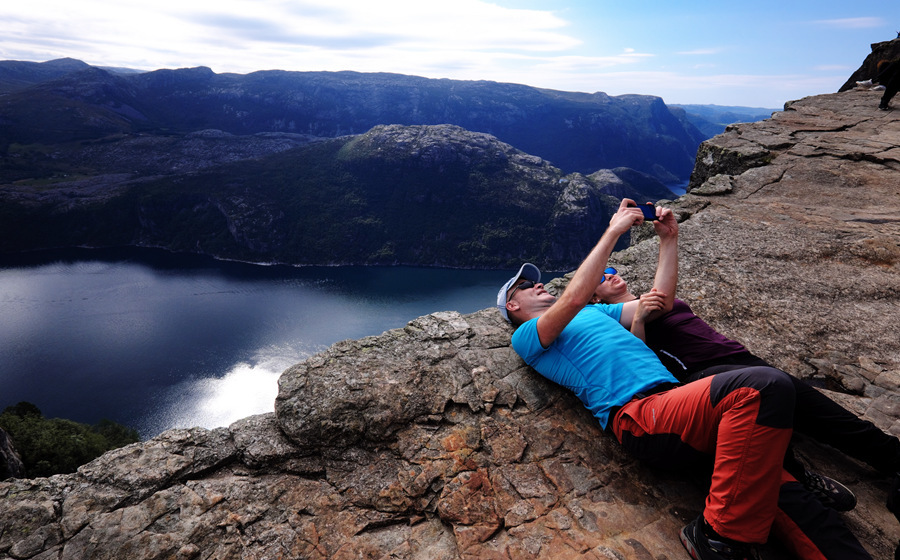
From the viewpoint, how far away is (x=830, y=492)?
281cm

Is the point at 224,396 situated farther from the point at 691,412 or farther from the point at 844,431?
the point at 844,431

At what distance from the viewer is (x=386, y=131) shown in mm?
169625

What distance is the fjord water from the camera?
2655 inches

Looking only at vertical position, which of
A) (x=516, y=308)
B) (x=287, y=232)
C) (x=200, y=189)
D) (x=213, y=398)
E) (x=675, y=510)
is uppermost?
(x=516, y=308)

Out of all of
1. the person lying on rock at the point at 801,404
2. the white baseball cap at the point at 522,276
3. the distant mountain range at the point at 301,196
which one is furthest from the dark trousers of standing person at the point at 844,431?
the distant mountain range at the point at 301,196

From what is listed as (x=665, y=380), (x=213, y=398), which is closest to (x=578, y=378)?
(x=665, y=380)

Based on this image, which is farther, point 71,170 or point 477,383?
point 71,170

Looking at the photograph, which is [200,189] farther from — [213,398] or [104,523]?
[104,523]

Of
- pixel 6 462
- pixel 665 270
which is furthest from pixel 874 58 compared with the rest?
pixel 6 462

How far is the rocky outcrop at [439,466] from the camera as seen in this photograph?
2803 mm

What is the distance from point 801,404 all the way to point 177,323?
10229 centimetres

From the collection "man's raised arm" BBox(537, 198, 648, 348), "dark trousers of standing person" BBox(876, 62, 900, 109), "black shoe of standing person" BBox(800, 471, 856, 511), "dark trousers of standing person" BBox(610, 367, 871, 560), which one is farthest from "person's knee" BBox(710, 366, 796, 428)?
"dark trousers of standing person" BBox(876, 62, 900, 109)

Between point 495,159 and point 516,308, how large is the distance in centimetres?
16059

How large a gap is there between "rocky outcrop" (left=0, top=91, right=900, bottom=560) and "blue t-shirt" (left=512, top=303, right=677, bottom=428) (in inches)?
14.0
